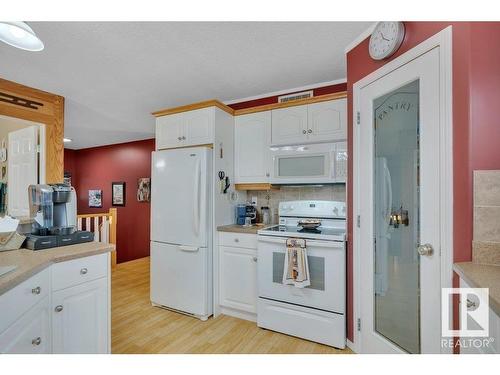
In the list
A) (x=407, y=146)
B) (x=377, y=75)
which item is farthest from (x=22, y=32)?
(x=407, y=146)

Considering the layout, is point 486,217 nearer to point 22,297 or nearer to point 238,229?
point 238,229

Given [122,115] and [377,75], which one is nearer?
[377,75]

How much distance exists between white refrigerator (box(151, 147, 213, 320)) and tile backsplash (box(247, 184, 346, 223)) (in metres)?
0.70

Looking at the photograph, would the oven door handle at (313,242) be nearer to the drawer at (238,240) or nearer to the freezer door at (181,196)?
the drawer at (238,240)

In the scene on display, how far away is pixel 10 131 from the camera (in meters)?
2.60

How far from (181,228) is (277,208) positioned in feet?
3.51

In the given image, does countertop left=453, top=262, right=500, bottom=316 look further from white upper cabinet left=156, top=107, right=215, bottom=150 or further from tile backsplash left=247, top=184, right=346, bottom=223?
white upper cabinet left=156, top=107, right=215, bottom=150

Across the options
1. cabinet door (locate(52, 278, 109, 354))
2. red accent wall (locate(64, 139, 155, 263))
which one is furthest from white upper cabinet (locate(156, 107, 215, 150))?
red accent wall (locate(64, 139, 155, 263))

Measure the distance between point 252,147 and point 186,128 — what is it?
0.74 metres

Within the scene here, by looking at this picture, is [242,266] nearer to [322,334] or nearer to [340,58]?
[322,334]

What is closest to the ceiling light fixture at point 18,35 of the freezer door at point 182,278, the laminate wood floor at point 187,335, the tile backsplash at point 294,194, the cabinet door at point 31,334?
the cabinet door at point 31,334

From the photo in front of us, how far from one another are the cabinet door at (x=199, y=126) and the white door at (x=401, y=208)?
142cm

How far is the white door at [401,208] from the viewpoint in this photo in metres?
1.39

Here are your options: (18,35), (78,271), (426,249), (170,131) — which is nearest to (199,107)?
(170,131)
